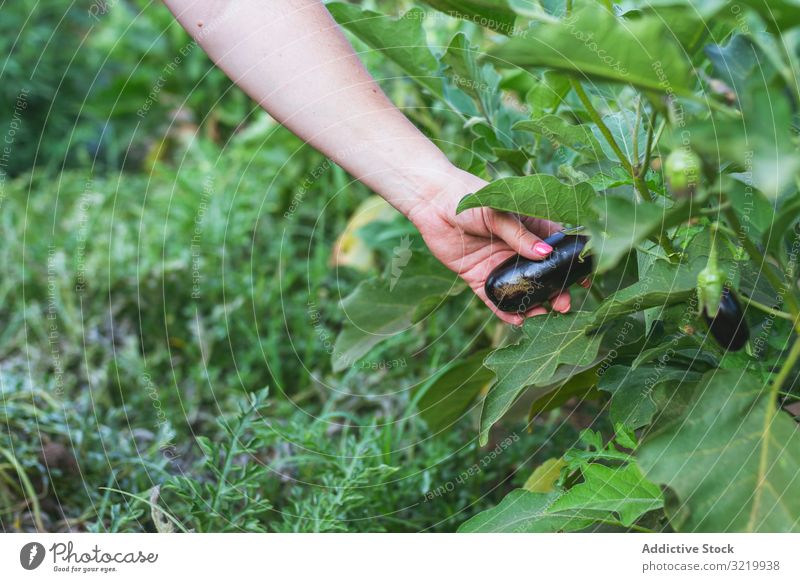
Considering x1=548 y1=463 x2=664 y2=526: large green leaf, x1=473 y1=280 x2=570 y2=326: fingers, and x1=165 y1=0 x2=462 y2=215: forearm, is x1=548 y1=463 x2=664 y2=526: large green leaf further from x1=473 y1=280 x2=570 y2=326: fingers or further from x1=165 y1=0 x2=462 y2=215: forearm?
x1=165 y1=0 x2=462 y2=215: forearm

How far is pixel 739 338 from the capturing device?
870mm

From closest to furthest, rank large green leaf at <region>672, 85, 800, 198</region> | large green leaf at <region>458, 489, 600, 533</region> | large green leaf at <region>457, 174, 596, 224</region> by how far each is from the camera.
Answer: large green leaf at <region>672, 85, 800, 198</region> → large green leaf at <region>457, 174, 596, 224</region> → large green leaf at <region>458, 489, 600, 533</region>

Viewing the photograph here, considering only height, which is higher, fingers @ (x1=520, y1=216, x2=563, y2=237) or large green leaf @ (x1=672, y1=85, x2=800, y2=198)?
large green leaf @ (x1=672, y1=85, x2=800, y2=198)

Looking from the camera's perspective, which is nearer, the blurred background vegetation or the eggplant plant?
the eggplant plant

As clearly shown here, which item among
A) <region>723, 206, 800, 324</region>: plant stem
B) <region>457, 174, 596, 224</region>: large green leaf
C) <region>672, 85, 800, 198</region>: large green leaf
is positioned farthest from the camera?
<region>457, 174, 596, 224</region>: large green leaf

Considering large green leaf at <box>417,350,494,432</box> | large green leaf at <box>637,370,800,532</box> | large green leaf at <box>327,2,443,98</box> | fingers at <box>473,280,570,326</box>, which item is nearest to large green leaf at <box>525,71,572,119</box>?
large green leaf at <box>327,2,443,98</box>

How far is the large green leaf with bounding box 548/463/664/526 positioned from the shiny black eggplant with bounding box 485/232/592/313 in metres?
0.21

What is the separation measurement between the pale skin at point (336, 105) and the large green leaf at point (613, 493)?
0.67 feet

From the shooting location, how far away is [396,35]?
3.75 ft

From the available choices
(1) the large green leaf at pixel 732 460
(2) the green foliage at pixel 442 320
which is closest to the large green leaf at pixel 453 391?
(2) the green foliage at pixel 442 320

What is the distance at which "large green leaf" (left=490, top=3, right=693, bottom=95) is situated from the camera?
64 cm

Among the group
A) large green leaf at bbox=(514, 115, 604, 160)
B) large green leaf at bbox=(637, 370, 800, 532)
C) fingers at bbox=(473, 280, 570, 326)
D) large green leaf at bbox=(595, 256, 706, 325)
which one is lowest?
large green leaf at bbox=(637, 370, 800, 532)
